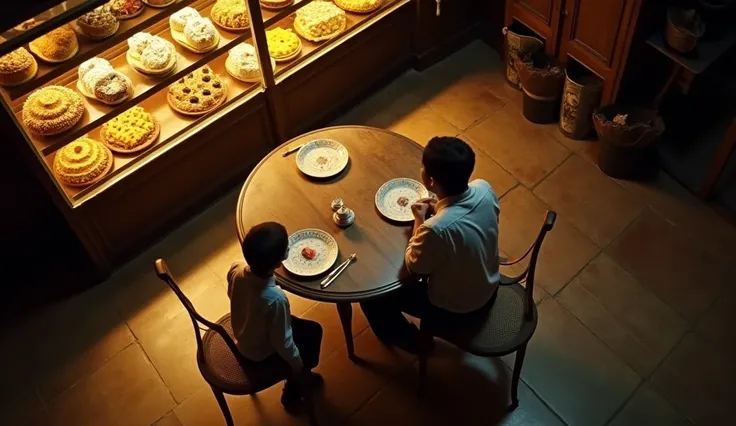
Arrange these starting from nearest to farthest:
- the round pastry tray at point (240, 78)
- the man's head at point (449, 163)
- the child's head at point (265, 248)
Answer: the child's head at point (265, 248)
the man's head at point (449, 163)
the round pastry tray at point (240, 78)

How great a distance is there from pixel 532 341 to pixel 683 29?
1.69m

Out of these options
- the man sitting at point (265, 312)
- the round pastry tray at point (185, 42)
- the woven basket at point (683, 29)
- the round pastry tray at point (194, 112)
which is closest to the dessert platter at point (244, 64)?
the round pastry tray at point (194, 112)

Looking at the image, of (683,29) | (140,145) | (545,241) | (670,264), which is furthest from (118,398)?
(683,29)

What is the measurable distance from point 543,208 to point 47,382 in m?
2.67

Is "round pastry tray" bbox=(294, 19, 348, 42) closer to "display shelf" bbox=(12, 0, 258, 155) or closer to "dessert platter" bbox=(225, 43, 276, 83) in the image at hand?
"dessert platter" bbox=(225, 43, 276, 83)

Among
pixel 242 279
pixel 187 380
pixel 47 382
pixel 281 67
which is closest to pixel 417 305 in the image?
pixel 242 279

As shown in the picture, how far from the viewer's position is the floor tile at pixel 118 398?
3447 mm

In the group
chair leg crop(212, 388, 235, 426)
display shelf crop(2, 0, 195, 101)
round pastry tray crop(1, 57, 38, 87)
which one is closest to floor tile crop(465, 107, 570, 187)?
display shelf crop(2, 0, 195, 101)

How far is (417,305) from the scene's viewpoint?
307cm

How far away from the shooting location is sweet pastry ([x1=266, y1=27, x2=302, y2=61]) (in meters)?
3.92

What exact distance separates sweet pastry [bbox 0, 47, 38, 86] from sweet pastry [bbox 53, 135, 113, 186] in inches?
22.0

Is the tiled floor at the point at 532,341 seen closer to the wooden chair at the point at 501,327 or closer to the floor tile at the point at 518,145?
the floor tile at the point at 518,145

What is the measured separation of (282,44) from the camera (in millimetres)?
3945

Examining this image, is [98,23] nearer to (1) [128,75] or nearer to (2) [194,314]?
(1) [128,75]
